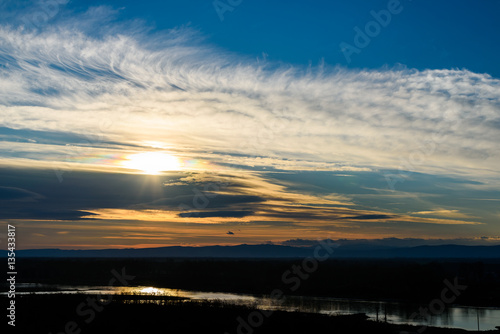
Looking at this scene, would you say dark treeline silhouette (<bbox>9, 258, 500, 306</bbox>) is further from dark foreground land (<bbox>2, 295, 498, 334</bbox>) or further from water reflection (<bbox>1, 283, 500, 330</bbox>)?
dark foreground land (<bbox>2, 295, 498, 334</bbox>)

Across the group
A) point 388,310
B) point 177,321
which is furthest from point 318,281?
point 177,321

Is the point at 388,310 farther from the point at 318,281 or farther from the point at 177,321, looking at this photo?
the point at 318,281

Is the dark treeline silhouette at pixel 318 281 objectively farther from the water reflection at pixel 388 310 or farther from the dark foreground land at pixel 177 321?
the dark foreground land at pixel 177 321

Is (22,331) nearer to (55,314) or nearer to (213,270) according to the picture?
(55,314)

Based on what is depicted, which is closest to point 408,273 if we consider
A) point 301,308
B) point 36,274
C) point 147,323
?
point 301,308

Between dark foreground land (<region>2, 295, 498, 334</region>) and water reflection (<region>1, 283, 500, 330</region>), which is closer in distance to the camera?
dark foreground land (<region>2, 295, 498, 334</region>)

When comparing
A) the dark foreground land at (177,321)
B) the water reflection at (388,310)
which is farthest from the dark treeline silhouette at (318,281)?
the dark foreground land at (177,321)

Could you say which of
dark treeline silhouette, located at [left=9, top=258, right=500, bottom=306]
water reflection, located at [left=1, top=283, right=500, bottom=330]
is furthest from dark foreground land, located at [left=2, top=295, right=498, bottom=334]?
dark treeline silhouette, located at [left=9, top=258, right=500, bottom=306]

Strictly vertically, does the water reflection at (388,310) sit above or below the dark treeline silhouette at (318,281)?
below
